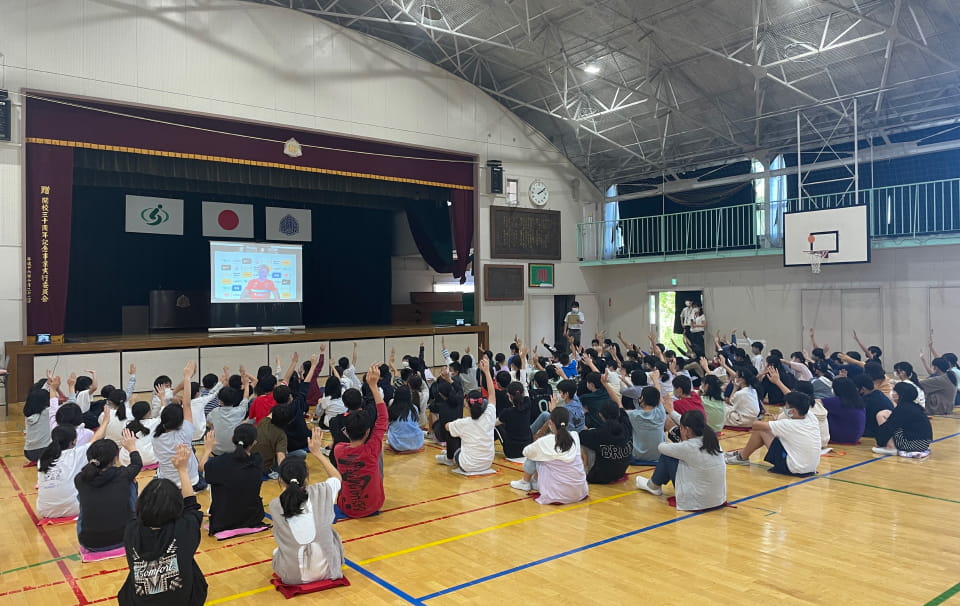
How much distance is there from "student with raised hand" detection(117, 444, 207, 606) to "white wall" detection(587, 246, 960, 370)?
13.8 m

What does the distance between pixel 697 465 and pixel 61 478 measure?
4.92m

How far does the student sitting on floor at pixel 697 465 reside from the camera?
5020 mm

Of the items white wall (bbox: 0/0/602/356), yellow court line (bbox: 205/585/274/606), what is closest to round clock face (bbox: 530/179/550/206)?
white wall (bbox: 0/0/602/356)

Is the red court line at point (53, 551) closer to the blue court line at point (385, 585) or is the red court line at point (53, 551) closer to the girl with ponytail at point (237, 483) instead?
the girl with ponytail at point (237, 483)

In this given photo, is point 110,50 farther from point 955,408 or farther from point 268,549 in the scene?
point 955,408

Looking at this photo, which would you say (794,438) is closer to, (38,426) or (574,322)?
(38,426)

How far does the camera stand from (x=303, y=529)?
3.69 metres

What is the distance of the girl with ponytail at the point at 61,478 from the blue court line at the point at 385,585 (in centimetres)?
228

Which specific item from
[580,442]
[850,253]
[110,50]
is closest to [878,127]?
[850,253]

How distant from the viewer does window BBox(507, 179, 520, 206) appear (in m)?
15.9

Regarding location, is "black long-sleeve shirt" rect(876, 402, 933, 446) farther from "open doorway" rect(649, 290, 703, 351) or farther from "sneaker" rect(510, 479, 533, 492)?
"open doorway" rect(649, 290, 703, 351)

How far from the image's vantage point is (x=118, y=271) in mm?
15516

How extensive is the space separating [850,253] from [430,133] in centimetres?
891

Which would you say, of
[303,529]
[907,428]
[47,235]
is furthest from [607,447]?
[47,235]
